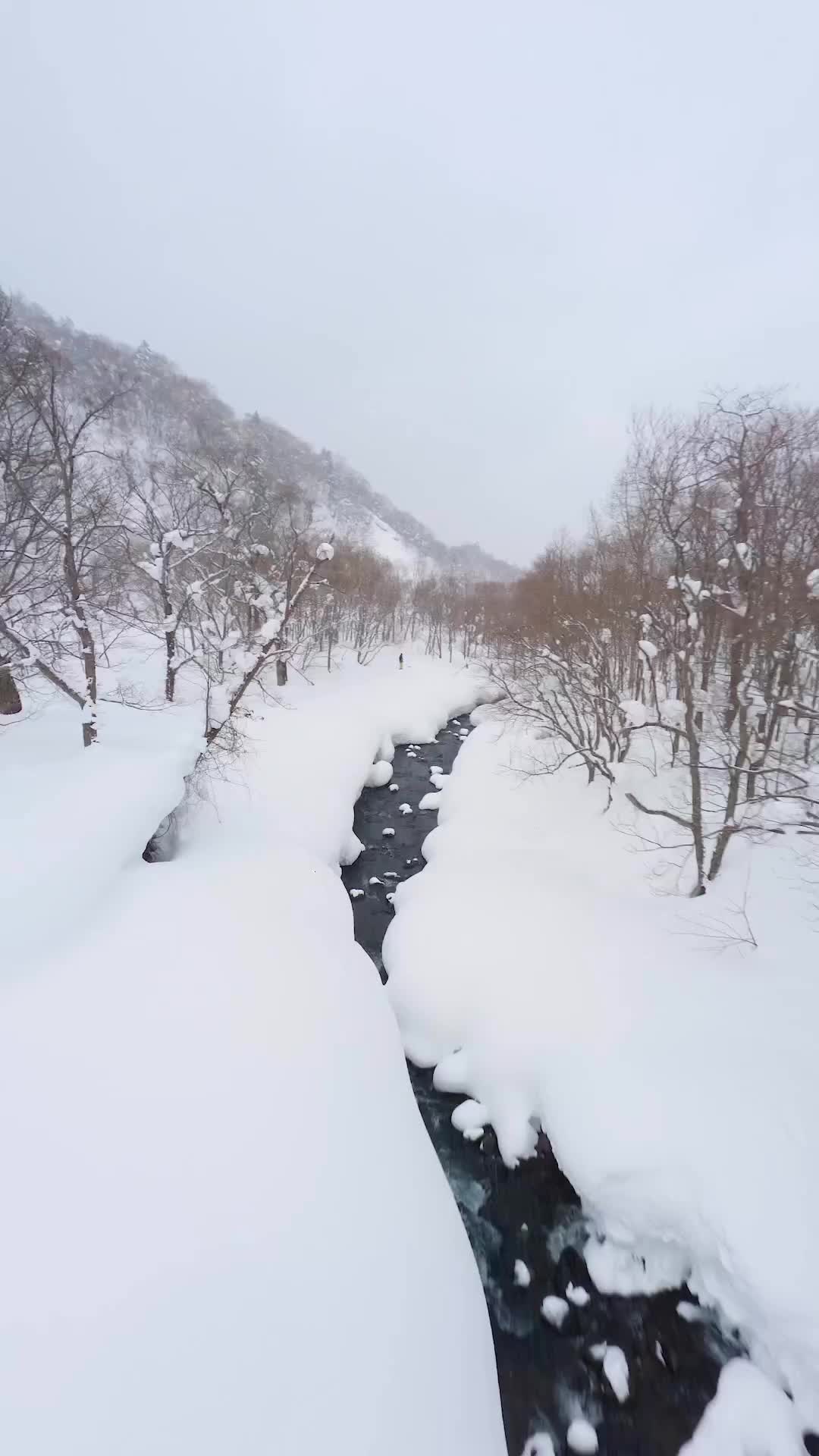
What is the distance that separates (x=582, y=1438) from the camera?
11.7 feet

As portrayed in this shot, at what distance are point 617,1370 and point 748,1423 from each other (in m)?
0.86

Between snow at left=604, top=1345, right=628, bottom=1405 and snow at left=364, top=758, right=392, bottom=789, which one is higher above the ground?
snow at left=364, top=758, right=392, bottom=789

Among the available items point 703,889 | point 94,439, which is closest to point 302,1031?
point 703,889

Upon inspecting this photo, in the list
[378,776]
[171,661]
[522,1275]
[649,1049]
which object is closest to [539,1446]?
[522,1275]

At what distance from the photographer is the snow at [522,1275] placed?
4.41m

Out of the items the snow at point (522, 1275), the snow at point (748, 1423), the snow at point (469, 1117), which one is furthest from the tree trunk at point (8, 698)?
the snow at point (748, 1423)

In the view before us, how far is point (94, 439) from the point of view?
4706 centimetres

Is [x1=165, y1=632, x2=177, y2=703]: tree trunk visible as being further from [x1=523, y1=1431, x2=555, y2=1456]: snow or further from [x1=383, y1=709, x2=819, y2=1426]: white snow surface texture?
[x1=523, y1=1431, x2=555, y2=1456]: snow

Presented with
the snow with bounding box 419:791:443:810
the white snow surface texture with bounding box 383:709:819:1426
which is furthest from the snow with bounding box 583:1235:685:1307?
the snow with bounding box 419:791:443:810

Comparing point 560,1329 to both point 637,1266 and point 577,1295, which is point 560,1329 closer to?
point 577,1295

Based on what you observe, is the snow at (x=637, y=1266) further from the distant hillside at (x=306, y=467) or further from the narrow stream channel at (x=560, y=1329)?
the distant hillside at (x=306, y=467)

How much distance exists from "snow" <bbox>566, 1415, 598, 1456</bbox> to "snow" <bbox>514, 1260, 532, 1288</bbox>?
2.62ft

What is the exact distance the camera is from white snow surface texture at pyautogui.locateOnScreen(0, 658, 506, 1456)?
261 centimetres

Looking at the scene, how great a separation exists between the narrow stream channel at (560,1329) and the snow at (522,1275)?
0.09ft
